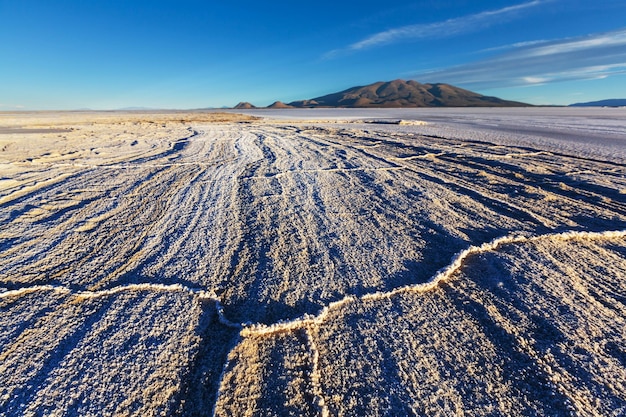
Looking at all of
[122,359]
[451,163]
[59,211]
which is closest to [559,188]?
[451,163]

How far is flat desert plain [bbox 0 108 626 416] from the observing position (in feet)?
4.75

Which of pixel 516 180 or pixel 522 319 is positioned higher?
pixel 516 180

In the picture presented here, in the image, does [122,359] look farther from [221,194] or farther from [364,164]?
[364,164]

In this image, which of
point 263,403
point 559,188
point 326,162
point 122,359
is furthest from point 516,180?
point 122,359

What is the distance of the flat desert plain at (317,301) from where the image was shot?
1.45 meters

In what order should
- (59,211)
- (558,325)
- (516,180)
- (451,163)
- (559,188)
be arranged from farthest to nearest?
1. (451,163)
2. (516,180)
3. (559,188)
4. (59,211)
5. (558,325)

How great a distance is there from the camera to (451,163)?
18.7ft

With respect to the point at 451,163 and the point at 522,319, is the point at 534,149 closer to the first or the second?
the point at 451,163

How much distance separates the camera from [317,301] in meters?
2.06

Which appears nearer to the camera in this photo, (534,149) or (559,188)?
(559,188)

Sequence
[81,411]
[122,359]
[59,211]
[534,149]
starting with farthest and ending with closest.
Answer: [534,149], [59,211], [122,359], [81,411]

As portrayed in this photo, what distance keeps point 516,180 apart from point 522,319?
3250 mm

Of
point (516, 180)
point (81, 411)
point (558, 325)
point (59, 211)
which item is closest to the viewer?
point (81, 411)

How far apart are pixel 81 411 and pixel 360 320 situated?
1.36 metres
